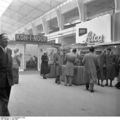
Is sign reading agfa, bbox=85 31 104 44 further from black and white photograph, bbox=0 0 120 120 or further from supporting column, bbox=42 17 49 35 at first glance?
supporting column, bbox=42 17 49 35

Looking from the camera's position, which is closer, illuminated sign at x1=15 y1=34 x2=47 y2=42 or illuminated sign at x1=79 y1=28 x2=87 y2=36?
illuminated sign at x1=15 y1=34 x2=47 y2=42

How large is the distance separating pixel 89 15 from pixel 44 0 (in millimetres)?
4969

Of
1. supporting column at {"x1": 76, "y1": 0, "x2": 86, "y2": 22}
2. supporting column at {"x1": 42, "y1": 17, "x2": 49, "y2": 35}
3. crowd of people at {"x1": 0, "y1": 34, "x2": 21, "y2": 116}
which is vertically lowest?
crowd of people at {"x1": 0, "y1": 34, "x2": 21, "y2": 116}

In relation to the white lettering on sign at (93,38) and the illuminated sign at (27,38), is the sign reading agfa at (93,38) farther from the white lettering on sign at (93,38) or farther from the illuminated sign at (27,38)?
the illuminated sign at (27,38)

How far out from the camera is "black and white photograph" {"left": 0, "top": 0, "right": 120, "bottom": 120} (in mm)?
2873

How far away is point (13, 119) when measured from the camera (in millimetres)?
2318

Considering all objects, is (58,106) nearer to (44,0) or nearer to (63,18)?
(44,0)

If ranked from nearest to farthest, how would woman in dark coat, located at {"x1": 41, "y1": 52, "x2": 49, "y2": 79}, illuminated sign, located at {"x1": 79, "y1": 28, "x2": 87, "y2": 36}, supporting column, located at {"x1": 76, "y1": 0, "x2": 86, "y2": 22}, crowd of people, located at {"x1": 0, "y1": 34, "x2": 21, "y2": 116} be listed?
crowd of people, located at {"x1": 0, "y1": 34, "x2": 21, "y2": 116} → woman in dark coat, located at {"x1": 41, "y1": 52, "x2": 49, "y2": 79} → illuminated sign, located at {"x1": 79, "y1": 28, "x2": 87, "y2": 36} → supporting column, located at {"x1": 76, "y1": 0, "x2": 86, "y2": 22}

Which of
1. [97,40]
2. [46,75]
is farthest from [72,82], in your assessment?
[97,40]

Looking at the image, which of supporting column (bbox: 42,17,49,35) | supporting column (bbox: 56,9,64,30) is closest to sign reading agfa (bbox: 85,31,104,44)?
supporting column (bbox: 56,9,64,30)

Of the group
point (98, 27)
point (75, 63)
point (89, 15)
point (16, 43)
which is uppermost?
point (89, 15)

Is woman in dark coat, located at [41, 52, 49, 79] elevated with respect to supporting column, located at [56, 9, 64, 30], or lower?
lower

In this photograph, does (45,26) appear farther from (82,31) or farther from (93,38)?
(93,38)

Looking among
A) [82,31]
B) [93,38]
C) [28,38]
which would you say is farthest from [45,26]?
[93,38]
